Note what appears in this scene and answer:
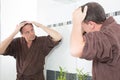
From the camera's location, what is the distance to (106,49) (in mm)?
1047

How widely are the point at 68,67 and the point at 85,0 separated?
0.61 m

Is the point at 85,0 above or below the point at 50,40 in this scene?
above

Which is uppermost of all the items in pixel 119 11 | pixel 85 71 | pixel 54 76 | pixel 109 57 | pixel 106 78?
pixel 119 11

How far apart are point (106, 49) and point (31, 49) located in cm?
121

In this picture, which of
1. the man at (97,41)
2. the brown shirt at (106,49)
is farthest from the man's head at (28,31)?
the brown shirt at (106,49)

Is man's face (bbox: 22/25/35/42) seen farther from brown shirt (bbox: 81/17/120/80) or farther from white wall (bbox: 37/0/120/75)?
brown shirt (bbox: 81/17/120/80)

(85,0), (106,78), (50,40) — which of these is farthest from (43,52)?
(106,78)

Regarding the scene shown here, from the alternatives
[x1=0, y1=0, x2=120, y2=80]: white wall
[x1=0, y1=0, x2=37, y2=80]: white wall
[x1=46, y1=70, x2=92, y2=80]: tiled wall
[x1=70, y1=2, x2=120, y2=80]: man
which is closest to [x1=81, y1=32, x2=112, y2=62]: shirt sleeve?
[x1=70, y1=2, x2=120, y2=80]: man

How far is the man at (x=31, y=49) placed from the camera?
2.13m

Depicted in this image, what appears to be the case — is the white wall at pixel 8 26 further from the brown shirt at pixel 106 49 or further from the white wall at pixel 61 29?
the brown shirt at pixel 106 49

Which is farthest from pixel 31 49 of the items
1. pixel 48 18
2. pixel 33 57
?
pixel 48 18

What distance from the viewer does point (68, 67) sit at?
1.99 metres

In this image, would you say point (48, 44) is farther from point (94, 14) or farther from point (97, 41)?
point (97, 41)

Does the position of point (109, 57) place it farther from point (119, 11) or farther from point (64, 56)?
point (64, 56)
